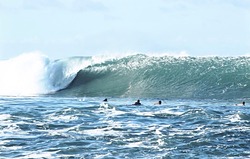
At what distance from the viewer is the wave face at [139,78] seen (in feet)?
137

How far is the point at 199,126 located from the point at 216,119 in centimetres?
209

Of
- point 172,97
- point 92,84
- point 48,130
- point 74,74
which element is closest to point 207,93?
point 172,97

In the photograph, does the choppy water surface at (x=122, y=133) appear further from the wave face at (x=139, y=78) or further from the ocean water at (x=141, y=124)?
the wave face at (x=139, y=78)

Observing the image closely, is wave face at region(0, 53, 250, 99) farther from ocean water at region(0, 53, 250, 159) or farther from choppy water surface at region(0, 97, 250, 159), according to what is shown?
choppy water surface at region(0, 97, 250, 159)

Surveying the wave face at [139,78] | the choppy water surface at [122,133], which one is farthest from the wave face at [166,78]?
the choppy water surface at [122,133]

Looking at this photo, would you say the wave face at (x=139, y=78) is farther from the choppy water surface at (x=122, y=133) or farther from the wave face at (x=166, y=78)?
the choppy water surface at (x=122, y=133)

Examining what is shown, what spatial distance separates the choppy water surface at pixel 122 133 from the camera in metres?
15.4

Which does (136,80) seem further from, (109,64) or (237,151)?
(237,151)

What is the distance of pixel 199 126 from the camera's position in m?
19.8

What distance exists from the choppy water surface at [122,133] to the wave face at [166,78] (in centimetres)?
1631

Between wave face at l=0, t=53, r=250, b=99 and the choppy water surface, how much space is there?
16.3 meters

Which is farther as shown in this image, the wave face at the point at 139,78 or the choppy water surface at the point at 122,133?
the wave face at the point at 139,78

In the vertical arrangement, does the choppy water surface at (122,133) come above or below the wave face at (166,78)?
below

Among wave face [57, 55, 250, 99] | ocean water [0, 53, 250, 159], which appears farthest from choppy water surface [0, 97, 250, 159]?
wave face [57, 55, 250, 99]
